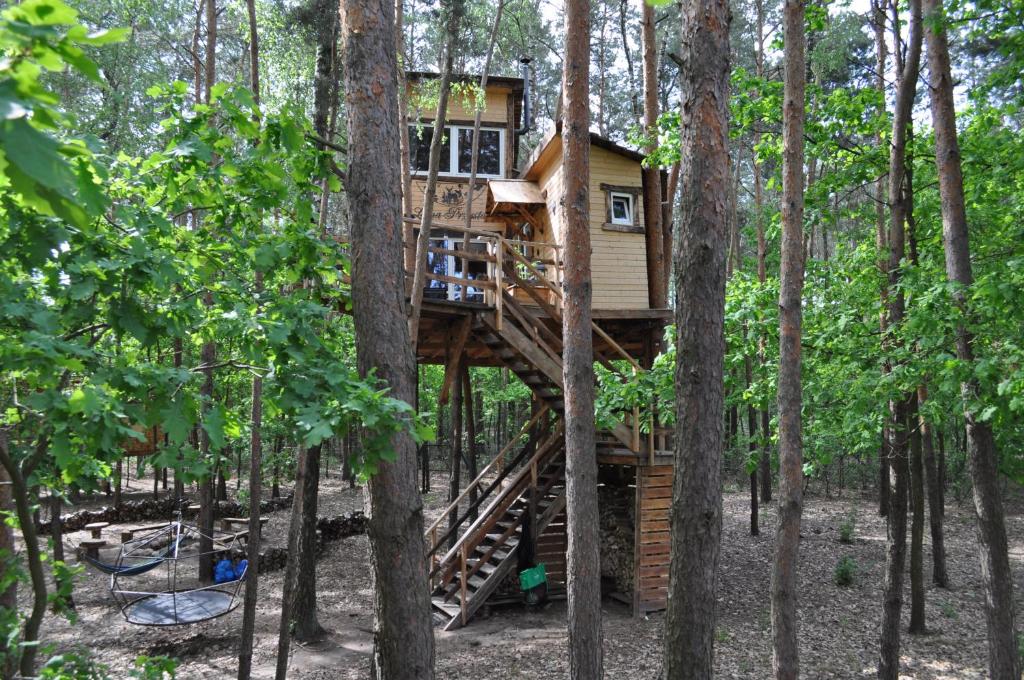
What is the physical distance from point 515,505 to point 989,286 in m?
9.31

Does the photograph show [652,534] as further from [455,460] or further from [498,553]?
[455,460]

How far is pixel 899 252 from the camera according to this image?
8.73 m

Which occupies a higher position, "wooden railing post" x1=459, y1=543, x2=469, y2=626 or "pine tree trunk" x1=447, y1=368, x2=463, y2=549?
"pine tree trunk" x1=447, y1=368, x2=463, y2=549

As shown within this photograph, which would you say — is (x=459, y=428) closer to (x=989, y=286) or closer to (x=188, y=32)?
(x=989, y=286)

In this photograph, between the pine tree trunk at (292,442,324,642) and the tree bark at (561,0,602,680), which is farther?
the pine tree trunk at (292,442,324,642)

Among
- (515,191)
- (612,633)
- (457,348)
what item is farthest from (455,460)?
(515,191)

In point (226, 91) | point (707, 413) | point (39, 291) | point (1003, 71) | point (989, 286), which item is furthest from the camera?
point (1003, 71)

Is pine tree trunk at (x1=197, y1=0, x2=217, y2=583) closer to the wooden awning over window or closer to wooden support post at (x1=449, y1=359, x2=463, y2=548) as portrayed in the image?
wooden support post at (x1=449, y1=359, x2=463, y2=548)

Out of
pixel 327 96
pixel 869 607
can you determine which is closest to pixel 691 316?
pixel 327 96

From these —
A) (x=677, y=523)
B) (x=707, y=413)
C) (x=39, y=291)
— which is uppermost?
(x=39, y=291)

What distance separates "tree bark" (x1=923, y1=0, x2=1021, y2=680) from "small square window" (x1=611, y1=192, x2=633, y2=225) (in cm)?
677

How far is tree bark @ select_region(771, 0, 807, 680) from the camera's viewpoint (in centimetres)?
721

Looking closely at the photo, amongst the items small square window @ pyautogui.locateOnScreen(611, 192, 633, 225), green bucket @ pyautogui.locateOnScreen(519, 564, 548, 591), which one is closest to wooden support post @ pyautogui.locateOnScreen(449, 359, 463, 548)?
green bucket @ pyautogui.locateOnScreen(519, 564, 548, 591)

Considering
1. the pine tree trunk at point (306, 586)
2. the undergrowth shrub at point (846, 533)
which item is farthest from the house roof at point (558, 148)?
the undergrowth shrub at point (846, 533)
